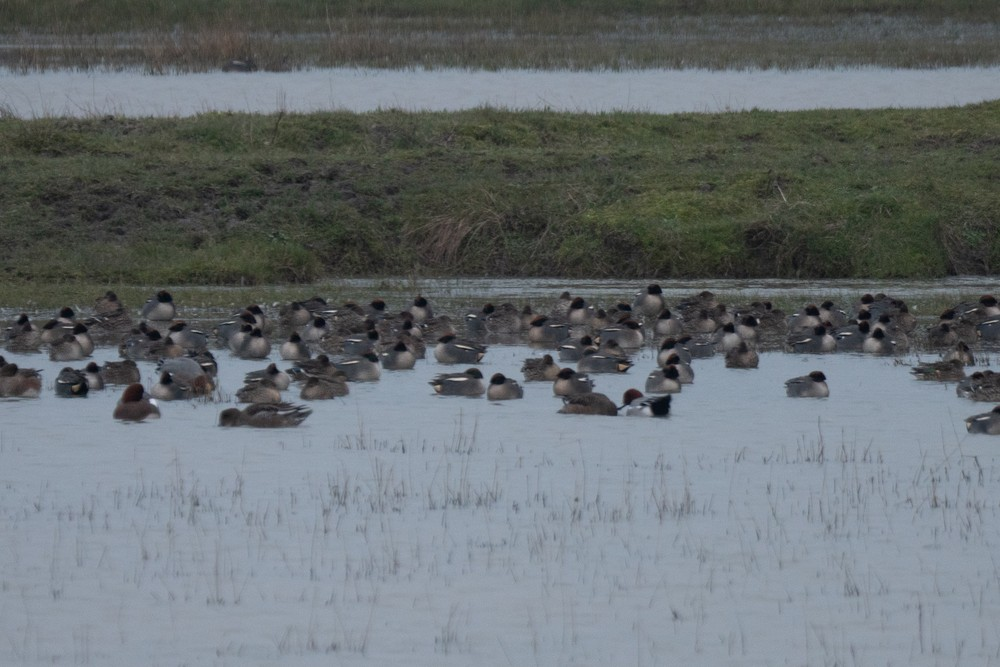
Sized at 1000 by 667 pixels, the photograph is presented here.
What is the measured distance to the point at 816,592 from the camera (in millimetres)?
8844

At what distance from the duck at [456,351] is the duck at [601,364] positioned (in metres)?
1.02

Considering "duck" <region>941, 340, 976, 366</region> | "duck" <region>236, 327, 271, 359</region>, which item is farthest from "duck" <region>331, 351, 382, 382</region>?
"duck" <region>941, 340, 976, 366</region>

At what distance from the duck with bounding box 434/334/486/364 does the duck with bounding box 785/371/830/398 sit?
10.6 feet

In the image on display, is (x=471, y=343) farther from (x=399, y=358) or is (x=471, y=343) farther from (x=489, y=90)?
(x=489, y=90)

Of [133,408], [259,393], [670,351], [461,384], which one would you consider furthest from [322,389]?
[670,351]

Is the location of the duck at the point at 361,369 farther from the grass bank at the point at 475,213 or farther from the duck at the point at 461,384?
the grass bank at the point at 475,213

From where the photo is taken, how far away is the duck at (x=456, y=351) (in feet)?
53.1

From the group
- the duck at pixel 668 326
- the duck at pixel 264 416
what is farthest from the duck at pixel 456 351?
the duck at pixel 264 416

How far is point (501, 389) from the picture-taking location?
14.6 metres

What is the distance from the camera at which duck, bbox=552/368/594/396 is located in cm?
1436

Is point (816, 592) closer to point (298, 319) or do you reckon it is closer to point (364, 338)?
point (364, 338)

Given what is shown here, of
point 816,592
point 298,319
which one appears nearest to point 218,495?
point 816,592

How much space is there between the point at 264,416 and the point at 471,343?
367cm

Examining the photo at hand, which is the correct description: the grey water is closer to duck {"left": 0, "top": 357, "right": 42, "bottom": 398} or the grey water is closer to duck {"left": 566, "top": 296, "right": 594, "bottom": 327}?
duck {"left": 0, "top": 357, "right": 42, "bottom": 398}
